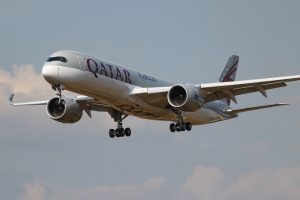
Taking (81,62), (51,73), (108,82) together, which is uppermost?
(81,62)

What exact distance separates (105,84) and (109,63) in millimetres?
1859

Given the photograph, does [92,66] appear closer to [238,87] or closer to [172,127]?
[172,127]

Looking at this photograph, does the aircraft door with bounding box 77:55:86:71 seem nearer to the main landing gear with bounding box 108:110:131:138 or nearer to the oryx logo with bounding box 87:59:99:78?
the oryx logo with bounding box 87:59:99:78

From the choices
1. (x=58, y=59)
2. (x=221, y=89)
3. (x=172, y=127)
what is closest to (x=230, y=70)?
(x=172, y=127)

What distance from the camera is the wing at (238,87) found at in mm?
59312

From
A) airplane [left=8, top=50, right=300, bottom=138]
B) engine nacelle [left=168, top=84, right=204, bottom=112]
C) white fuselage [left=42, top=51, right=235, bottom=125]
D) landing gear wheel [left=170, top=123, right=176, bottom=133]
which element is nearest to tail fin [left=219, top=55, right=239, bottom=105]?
airplane [left=8, top=50, right=300, bottom=138]

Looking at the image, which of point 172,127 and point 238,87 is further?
point 172,127

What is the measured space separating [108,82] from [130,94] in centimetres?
226

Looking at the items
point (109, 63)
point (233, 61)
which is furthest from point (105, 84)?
point (233, 61)

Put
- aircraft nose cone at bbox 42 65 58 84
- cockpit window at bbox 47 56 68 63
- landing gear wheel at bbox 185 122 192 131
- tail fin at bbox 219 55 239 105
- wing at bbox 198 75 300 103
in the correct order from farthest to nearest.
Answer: tail fin at bbox 219 55 239 105, landing gear wheel at bbox 185 122 192 131, wing at bbox 198 75 300 103, cockpit window at bbox 47 56 68 63, aircraft nose cone at bbox 42 65 58 84

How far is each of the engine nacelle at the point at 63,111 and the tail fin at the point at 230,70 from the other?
15441 mm

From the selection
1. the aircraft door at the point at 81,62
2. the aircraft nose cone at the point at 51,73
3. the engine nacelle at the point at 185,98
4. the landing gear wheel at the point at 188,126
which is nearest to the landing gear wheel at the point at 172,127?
the landing gear wheel at the point at 188,126

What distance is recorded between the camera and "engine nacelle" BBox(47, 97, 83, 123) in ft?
210

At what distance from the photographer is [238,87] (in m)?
61.1
